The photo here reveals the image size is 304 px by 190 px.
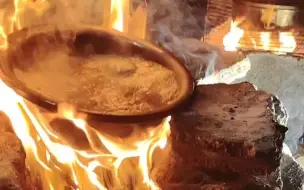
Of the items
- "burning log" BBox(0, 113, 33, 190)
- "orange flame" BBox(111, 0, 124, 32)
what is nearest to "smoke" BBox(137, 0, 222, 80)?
"orange flame" BBox(111, 0, 124, 32)

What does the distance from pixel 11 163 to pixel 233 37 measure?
151cm

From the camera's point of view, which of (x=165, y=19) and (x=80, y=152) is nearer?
(x=80, y=152)

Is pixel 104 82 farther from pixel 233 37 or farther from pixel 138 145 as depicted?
pixel 233 37

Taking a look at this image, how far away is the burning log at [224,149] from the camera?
1385mm

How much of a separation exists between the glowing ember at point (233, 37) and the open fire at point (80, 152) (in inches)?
46.5

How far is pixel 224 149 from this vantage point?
1.39 metres

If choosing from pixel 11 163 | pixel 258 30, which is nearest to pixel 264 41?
pixel 258 30

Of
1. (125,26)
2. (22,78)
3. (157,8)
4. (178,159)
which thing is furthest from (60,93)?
(157,8)

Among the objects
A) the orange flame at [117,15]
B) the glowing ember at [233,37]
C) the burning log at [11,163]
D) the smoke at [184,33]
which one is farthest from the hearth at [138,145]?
the glowing ember at [233,37]

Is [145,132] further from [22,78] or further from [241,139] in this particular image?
[22,78]

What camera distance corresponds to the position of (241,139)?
4.58 feet

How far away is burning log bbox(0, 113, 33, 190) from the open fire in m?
0.05

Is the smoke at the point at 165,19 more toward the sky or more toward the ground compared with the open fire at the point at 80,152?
more toward the sky

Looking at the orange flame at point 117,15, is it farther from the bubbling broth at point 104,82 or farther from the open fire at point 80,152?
the open fire at point 80,152
